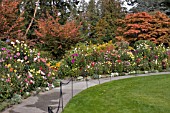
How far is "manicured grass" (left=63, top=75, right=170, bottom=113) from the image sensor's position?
481cm

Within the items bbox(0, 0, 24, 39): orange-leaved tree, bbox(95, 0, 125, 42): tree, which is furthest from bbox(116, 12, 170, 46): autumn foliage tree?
bbox(0, 0, 24, 39): orange-leaved tree

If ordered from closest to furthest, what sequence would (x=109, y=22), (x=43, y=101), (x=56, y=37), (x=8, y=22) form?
(x=43, y=101) → (x=8, y=22) → (x=56, y=37) → (x=109, y=22)

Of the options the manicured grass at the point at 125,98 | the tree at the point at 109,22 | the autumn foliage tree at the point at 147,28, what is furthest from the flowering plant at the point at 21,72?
the tree at the point at 109,22

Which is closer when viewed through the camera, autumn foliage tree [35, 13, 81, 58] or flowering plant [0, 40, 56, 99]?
flowering plant [0, 40, 56, 99]

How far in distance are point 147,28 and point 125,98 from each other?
37.7 feet

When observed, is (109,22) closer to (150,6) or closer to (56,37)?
(150,6)

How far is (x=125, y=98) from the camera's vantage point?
18.4 feet

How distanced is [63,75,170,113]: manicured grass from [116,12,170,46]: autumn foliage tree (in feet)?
30.2

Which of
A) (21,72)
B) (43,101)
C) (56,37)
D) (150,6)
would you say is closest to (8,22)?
(56,37)

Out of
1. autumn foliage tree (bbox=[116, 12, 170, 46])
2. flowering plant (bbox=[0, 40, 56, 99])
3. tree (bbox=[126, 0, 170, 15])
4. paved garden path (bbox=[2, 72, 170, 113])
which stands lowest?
paved garden path (bbox=[2, 72, 170, 113])

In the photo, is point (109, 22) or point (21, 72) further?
point (109, 22)

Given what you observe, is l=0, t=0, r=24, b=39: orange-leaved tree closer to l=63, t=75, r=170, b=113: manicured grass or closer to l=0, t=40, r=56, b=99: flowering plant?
l=0, t=40, r=56, b=99: flowering plant

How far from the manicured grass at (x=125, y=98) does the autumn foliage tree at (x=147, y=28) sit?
9.20 meters

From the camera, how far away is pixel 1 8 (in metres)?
10.4
